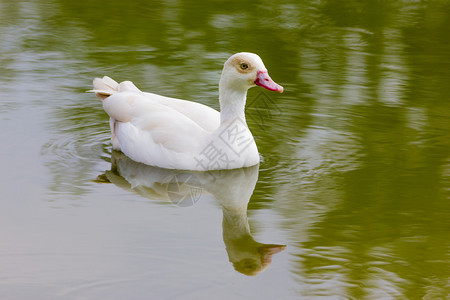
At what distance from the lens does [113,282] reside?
563 centimetres

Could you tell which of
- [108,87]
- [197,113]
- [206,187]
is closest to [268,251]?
[206,187]

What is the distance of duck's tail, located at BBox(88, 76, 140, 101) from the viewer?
29.5 feet

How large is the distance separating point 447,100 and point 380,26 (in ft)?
12.0

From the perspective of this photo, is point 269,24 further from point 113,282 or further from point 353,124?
point 113,282

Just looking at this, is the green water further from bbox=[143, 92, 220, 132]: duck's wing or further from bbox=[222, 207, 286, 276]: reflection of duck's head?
bbox=[143, 92, 220, 132]: duck's wing

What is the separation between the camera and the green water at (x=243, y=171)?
5.84 m

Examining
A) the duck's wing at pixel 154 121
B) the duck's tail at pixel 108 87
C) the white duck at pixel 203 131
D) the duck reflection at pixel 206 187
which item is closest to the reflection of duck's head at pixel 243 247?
the duck reflection at pixel 206 187

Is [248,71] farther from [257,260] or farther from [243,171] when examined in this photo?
[257,260]

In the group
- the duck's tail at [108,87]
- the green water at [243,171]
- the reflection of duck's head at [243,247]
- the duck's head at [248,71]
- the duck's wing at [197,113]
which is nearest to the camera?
the green water at [243,171]

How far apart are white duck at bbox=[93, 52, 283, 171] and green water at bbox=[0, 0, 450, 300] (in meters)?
0.16

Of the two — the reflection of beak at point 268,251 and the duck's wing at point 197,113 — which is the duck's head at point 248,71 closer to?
the duck's wing at point 197,113

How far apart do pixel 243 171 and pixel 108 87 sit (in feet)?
6.85

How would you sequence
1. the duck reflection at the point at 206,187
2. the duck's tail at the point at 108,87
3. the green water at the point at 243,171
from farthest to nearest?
the duck's tail at the point at 108,87
the duck reflection at the point at 206,187
the green water at the point at 243,171

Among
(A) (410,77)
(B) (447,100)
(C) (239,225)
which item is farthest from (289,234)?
(A) (410,77)
